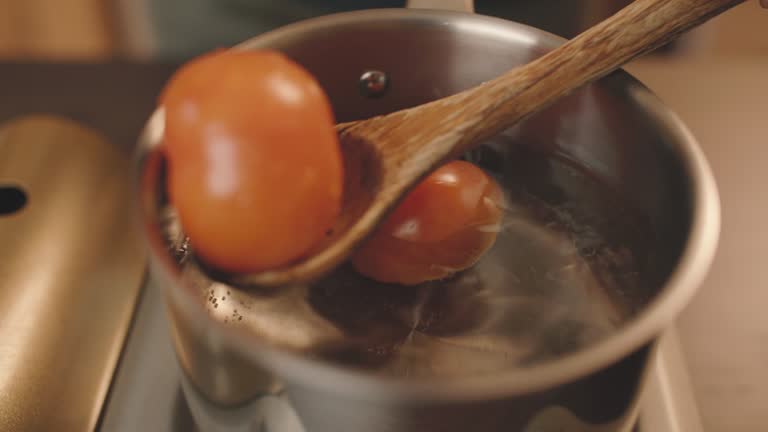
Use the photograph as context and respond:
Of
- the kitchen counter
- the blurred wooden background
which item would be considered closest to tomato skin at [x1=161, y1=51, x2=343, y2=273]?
the kitchen counter

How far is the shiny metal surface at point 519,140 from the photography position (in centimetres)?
29

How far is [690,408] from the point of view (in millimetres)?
457

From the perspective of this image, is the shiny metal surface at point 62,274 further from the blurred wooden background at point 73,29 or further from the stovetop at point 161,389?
the blurred wooden background at point 73,29

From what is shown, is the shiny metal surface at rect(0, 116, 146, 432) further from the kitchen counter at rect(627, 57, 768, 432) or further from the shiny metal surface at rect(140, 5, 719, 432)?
the kitchen counter at rect(627, 57, 768, 432)

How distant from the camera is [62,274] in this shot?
1.67 feet

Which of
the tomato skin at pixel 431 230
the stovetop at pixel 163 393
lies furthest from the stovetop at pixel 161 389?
the tomato skin at pixel 431 230

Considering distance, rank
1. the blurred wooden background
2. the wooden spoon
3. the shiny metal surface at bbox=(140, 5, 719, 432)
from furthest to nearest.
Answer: the blurred wooden background → the wooden spoon → the shiny metal surface at bbox=(140, 5, 719, 432)

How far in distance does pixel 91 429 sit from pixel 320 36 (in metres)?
0.23

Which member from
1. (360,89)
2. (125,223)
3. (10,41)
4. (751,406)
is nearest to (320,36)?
(360,89)

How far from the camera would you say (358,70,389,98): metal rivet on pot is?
50cm

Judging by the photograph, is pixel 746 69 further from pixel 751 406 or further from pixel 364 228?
pixel 364 228

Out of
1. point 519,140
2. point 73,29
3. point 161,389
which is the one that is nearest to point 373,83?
point 519,140

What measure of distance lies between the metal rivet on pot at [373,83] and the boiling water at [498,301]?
9cm

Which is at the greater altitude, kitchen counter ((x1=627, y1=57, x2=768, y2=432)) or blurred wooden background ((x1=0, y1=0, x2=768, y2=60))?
kitchen counter ((x1=627, y1=57, x2=768, y2=432))
